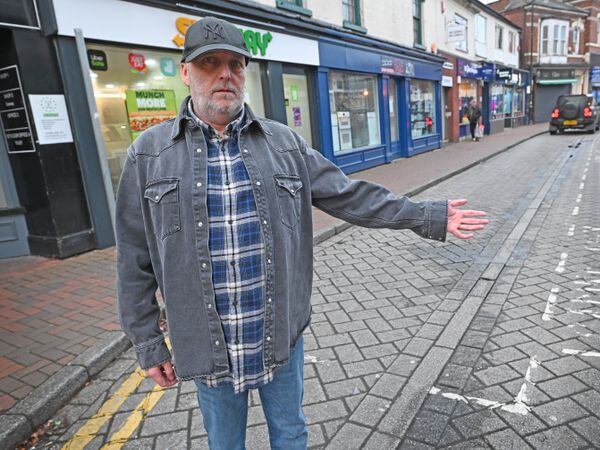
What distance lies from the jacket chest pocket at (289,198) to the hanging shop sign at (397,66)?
43.4 feet

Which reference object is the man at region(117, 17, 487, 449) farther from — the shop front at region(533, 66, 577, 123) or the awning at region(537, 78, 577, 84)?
the awning at region(537, 78, 577, 84)

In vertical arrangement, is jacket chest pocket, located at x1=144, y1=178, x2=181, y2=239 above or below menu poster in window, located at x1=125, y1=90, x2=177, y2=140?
below

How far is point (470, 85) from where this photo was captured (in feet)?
76.0

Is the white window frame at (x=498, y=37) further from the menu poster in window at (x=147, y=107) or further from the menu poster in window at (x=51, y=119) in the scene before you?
the menu poster in window at (x=51, y=119)

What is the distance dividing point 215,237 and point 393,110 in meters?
14.9

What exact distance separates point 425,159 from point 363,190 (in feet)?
45.6

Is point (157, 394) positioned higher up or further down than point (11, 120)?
further down

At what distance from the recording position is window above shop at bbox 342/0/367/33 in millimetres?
12406

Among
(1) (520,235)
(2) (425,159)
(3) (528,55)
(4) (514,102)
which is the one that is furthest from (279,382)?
(3) (528,55)

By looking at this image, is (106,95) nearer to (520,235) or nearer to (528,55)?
(520,235)

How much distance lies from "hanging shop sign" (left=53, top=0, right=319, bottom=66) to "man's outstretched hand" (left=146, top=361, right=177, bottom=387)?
5.58m

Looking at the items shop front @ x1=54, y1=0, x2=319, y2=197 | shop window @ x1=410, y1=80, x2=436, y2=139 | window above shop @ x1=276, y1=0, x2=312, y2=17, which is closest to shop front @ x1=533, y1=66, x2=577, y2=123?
shop window @ x1=410, y1=80, x2=436, y2=139

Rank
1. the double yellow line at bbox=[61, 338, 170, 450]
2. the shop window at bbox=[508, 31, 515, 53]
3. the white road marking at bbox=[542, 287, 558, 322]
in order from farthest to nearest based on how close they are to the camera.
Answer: the shop window at bbox=[508, 31, 515, 53], the white road marking at bbox=[542, 287, 558, 322], the double yellow line at bbox=[61, 338, 170, 450]

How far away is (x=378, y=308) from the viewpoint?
410cm
